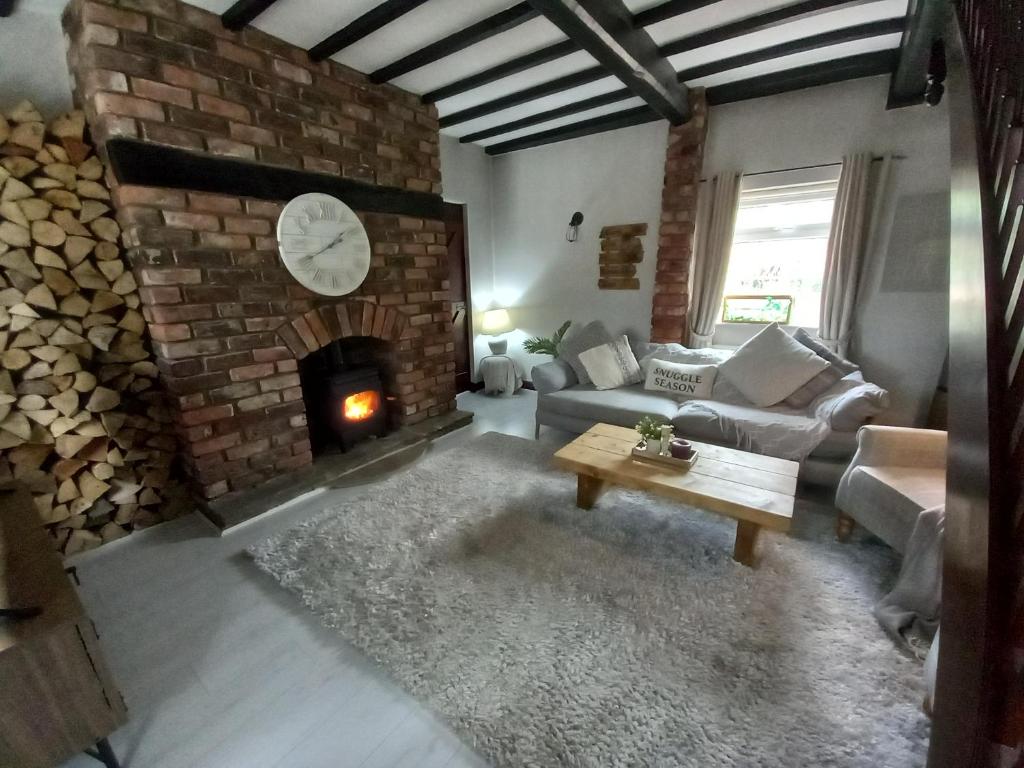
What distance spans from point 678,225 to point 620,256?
1.87ft

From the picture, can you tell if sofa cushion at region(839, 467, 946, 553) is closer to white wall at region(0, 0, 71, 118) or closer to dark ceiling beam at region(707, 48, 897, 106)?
dark ceiling beam at region(707, 48, 897, 106)

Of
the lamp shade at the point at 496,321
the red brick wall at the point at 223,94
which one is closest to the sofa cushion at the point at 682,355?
the lamp shade at the point at 496,321

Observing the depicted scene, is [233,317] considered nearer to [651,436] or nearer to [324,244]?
[324,244]

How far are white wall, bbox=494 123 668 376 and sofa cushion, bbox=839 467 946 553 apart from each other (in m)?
2.09

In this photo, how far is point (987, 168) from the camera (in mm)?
996

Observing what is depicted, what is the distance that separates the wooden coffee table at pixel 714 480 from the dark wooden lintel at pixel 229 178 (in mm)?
2072

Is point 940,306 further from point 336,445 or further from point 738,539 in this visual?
point 336,445

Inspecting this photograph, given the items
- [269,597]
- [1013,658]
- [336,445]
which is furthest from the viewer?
[336,445]

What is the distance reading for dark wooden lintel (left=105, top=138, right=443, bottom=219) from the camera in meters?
1.75

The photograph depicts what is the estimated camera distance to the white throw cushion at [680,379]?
9.57ft

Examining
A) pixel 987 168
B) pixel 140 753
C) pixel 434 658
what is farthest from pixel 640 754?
pixel 987 168

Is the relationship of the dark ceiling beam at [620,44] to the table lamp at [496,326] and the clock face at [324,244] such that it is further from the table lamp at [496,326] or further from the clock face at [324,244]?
the table lamp at [496,326]

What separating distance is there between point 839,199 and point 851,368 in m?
1.13

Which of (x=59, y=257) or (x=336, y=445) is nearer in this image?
(x=59, y=257)
